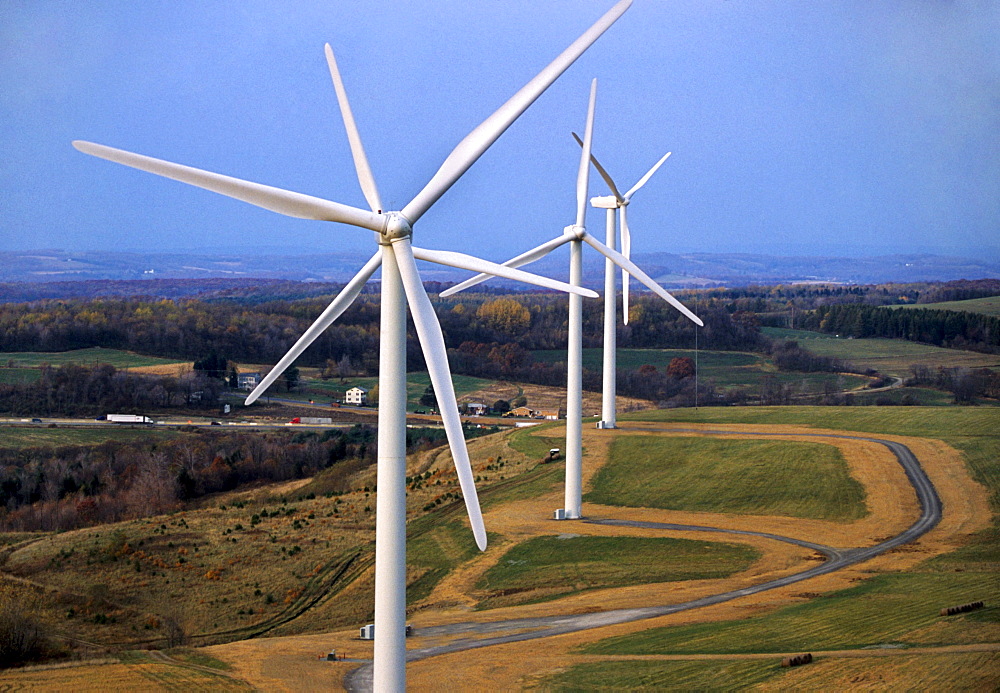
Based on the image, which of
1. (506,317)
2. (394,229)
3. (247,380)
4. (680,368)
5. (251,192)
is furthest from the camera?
(506,317)

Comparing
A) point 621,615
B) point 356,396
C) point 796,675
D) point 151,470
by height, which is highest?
point 356,396

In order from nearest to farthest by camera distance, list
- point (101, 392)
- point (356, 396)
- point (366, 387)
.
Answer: point (101, 392) < point (356, 396) < point (366, 387)

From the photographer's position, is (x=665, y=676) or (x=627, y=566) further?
(x=627, y=566)

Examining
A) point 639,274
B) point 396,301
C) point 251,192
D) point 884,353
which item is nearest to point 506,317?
point 884,353

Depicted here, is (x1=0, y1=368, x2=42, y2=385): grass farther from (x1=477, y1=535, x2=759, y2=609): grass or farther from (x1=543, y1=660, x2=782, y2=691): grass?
(x1=543, y1=660, x2=782, y2=691): grass

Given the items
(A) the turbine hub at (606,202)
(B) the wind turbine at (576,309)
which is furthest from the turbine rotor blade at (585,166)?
(A) the turbine hub at (606,202)

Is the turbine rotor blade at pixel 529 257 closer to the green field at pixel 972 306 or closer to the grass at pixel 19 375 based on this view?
the grass at pixel 19 375

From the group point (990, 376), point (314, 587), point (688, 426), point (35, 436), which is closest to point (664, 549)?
point (314, 587)

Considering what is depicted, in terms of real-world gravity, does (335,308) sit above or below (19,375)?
above

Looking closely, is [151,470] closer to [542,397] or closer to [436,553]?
[436,553]
